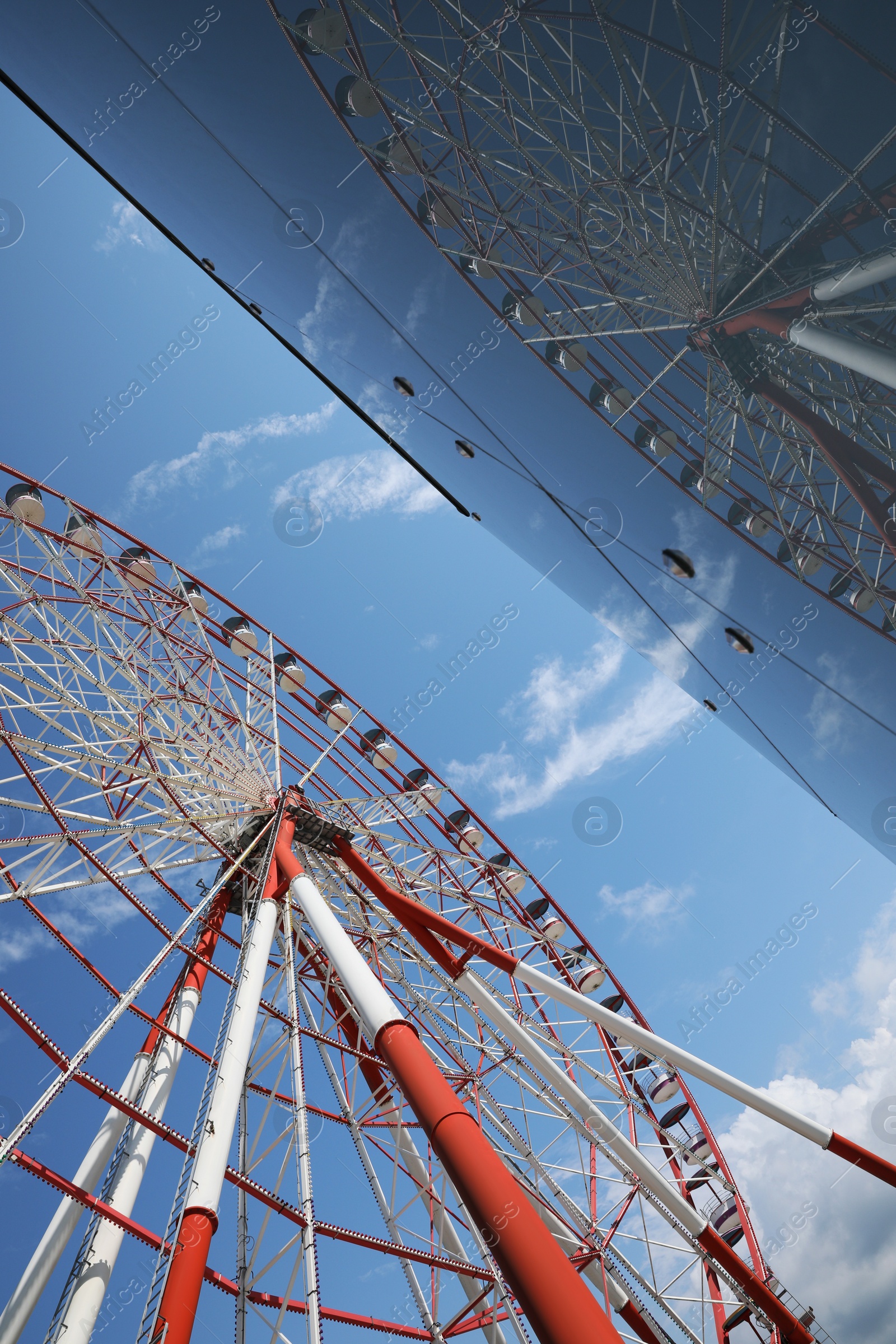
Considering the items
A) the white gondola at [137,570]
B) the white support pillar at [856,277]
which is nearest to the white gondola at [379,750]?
the white gondola at [137,570]

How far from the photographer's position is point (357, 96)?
10602mm

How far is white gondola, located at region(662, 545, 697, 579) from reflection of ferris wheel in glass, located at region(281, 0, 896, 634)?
167 cm

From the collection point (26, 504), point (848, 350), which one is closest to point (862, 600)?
point (848, 350)

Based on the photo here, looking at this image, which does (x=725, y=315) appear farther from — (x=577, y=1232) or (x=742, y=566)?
(x=577, y=1232)

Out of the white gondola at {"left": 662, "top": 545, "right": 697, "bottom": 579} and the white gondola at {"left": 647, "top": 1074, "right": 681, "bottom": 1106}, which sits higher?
the white gondola at {"left": 662, "top": 545, "right": 697, "bottom": 579}

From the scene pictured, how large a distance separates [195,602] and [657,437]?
35.1 feet

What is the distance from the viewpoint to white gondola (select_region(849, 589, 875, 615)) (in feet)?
47.2

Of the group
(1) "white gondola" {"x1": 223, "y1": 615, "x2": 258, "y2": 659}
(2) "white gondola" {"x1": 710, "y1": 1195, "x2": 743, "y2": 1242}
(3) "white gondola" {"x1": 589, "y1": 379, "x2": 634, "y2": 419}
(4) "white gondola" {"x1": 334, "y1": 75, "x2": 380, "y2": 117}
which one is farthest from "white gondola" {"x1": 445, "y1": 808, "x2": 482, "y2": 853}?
(4) "white gondola" {"x1": 334, "y1": 75, "x2": 380, "y2": 117}

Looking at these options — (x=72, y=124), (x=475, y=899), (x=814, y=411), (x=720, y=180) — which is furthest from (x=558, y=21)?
(x=475, y=899)

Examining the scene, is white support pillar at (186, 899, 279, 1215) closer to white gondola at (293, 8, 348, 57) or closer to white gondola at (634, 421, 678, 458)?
white gondola at (634, 421, 678, 458)

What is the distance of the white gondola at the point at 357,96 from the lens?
10570 millimetres

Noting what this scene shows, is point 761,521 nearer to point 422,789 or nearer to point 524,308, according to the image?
point 524,308

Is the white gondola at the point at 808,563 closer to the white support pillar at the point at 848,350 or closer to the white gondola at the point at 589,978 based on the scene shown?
the white support pillar at the point at 848,350

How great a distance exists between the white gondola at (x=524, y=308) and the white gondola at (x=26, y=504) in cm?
934
